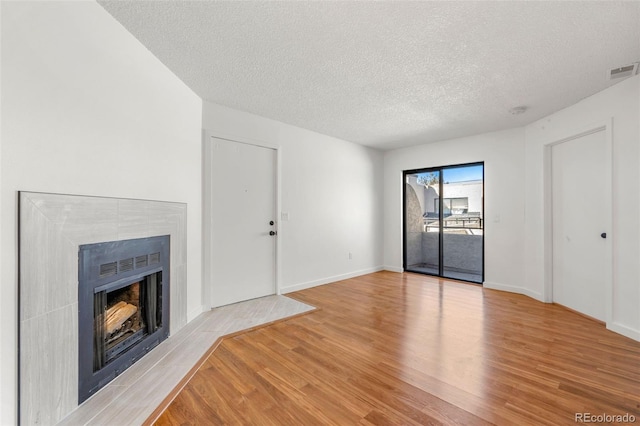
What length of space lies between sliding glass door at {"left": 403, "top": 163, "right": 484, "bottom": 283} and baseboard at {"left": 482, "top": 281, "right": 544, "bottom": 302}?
0.28 meters

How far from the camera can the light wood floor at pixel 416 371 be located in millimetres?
1653

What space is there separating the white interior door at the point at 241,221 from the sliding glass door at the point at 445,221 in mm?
3234

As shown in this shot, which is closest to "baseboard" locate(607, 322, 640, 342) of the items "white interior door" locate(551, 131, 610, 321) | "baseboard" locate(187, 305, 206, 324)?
"white interior door" locate(551, 131, 610, 321)

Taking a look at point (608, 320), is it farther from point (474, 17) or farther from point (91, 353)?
point (91, 353)

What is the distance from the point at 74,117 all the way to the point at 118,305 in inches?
55.6

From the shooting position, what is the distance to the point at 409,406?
5.58 feet

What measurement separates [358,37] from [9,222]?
244 centimetres

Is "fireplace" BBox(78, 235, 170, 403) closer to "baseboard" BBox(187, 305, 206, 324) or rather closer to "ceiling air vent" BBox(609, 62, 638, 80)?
"baseboard" BBox(187, 305, 206, 324)

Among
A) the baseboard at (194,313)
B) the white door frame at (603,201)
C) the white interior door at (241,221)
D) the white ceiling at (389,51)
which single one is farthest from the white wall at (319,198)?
the white door frame at (603,201)

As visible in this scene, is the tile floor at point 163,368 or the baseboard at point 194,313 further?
the baseboard at point 194,313

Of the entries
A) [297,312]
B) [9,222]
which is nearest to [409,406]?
[297,312]

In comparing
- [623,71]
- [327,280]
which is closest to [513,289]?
[327,280]

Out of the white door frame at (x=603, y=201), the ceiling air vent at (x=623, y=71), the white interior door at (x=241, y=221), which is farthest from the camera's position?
the white interior door at (x=241, y=221)

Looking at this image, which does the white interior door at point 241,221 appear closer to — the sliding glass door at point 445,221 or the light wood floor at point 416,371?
the light wood floor at point 416,371
